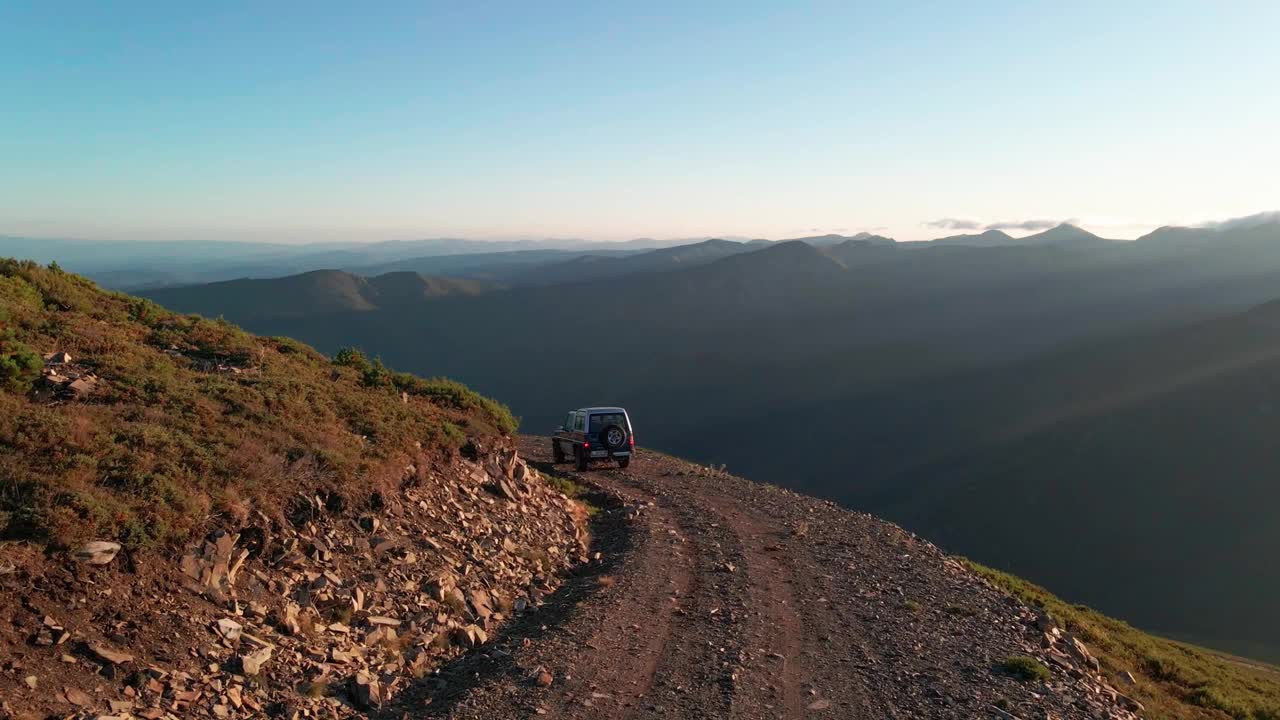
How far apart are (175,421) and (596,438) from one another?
14.9 meters

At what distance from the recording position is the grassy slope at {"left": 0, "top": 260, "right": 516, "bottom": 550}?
7859mm

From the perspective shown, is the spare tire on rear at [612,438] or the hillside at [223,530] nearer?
the hillside at [223,530]

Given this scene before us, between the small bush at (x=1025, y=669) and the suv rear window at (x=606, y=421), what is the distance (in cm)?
1572

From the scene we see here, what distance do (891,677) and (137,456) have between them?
1032 centimetres

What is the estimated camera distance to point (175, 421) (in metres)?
10.2

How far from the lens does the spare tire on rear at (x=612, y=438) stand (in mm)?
24047

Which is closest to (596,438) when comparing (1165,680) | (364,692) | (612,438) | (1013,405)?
(612,438)

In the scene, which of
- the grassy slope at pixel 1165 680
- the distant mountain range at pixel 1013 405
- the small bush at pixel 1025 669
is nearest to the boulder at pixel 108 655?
the small bush at pixel 1025 669

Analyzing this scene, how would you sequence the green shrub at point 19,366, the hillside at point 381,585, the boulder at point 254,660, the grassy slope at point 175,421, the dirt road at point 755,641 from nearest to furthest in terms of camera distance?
the hillside at point 381,585 → the boulder at point 254,660 → the grassy slope at point 175,421 → the dirt road at point 755,641 → the green shrub at point 19,366

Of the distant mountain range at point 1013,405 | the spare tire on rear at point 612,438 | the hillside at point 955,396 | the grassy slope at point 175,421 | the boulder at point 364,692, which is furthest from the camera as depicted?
the hillside at point 955,396

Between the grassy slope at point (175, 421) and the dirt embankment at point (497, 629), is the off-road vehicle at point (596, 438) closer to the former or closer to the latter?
the grassy slope at point (175, 421)

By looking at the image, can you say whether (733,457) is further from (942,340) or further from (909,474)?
(942,340)

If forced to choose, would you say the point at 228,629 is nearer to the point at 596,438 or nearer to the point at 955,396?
the point at 596,438

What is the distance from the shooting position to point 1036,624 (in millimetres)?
11969
